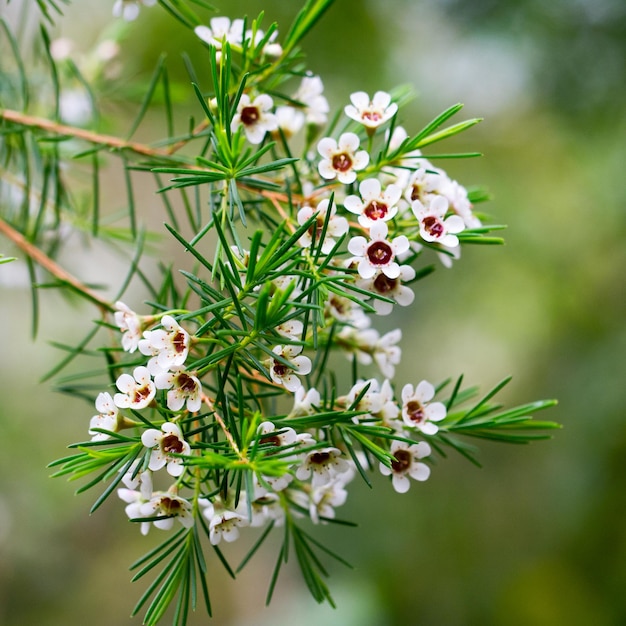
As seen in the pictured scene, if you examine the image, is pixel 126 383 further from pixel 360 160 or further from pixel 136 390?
pixel 360 160

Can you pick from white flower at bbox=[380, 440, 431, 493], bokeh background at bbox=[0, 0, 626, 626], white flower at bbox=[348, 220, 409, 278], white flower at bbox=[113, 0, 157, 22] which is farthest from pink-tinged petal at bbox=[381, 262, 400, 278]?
bokeh background at bbox=[0, 0, 626, 626]

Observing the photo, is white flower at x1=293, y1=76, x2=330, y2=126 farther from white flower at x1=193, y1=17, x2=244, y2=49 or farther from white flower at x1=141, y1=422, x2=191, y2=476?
white flower at x1=141, y1=422, x2=191, y2=476

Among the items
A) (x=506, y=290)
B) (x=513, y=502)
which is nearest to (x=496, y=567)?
(x=513, y=502)

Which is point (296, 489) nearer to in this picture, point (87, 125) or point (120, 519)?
point (87, 125)

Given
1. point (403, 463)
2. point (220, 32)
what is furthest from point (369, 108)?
point (403, 463)

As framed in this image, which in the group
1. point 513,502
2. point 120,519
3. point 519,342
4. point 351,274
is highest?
point 351,274

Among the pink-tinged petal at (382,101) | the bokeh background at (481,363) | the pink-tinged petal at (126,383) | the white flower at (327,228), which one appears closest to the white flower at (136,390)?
the pink-tinged petal at (126,383)

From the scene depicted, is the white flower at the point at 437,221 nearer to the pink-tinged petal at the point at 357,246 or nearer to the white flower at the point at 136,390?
the pink-tinged petal at the point at 357,246
